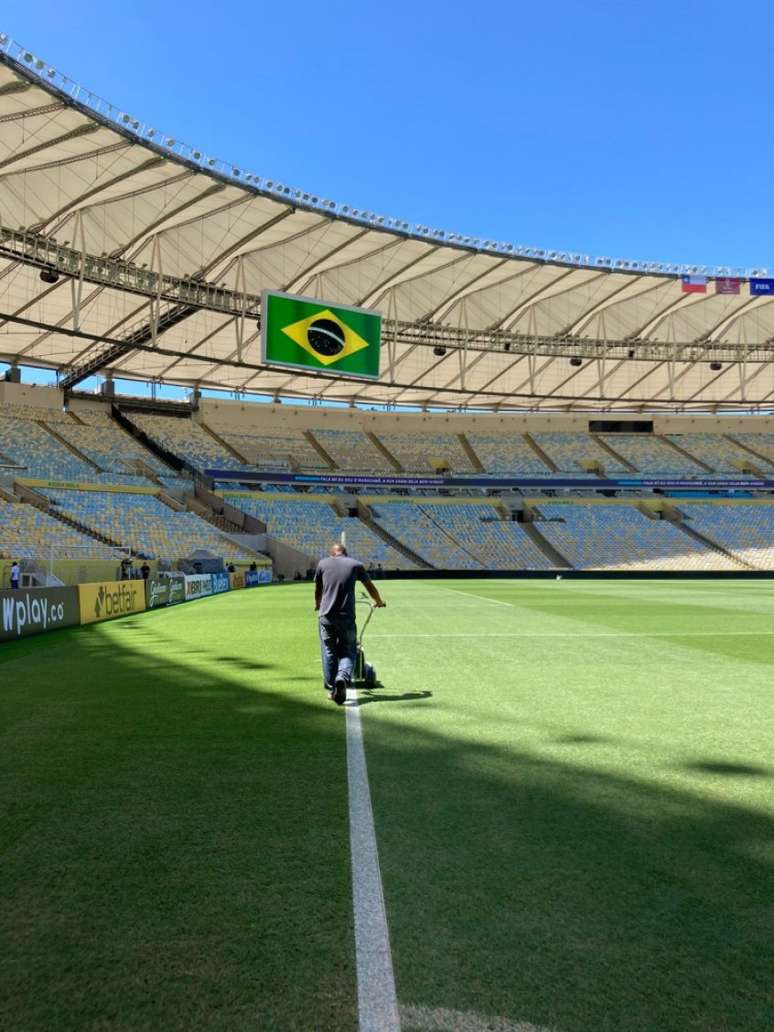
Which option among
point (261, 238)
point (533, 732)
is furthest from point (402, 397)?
point (533, 732)

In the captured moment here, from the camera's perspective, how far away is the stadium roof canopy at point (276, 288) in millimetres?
30344

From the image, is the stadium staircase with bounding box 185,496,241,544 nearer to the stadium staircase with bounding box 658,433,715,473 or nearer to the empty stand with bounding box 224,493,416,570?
the empty stand with bounding box 224,493,416,570

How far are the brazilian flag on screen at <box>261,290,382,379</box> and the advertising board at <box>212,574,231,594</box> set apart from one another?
1056 cm

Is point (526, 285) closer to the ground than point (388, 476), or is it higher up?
higher up

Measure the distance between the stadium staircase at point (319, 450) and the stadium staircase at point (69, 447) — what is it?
15.9 metres

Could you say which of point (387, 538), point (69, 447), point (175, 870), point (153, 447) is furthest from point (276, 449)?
point (175, 870)

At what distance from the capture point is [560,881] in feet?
9.78

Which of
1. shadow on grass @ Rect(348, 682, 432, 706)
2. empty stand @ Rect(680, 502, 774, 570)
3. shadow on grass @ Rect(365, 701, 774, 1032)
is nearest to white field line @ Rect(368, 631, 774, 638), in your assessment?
shadow on grass @ Rect(348, 682, 432, 706)

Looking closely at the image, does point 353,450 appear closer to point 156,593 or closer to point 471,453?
point 471,453

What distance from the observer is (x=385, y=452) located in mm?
62000

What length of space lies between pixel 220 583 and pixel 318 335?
13102mm

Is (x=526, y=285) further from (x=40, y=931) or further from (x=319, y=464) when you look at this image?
(x=40, y=931)

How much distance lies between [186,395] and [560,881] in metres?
60.5

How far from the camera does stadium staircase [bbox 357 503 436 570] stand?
49.1 meters
